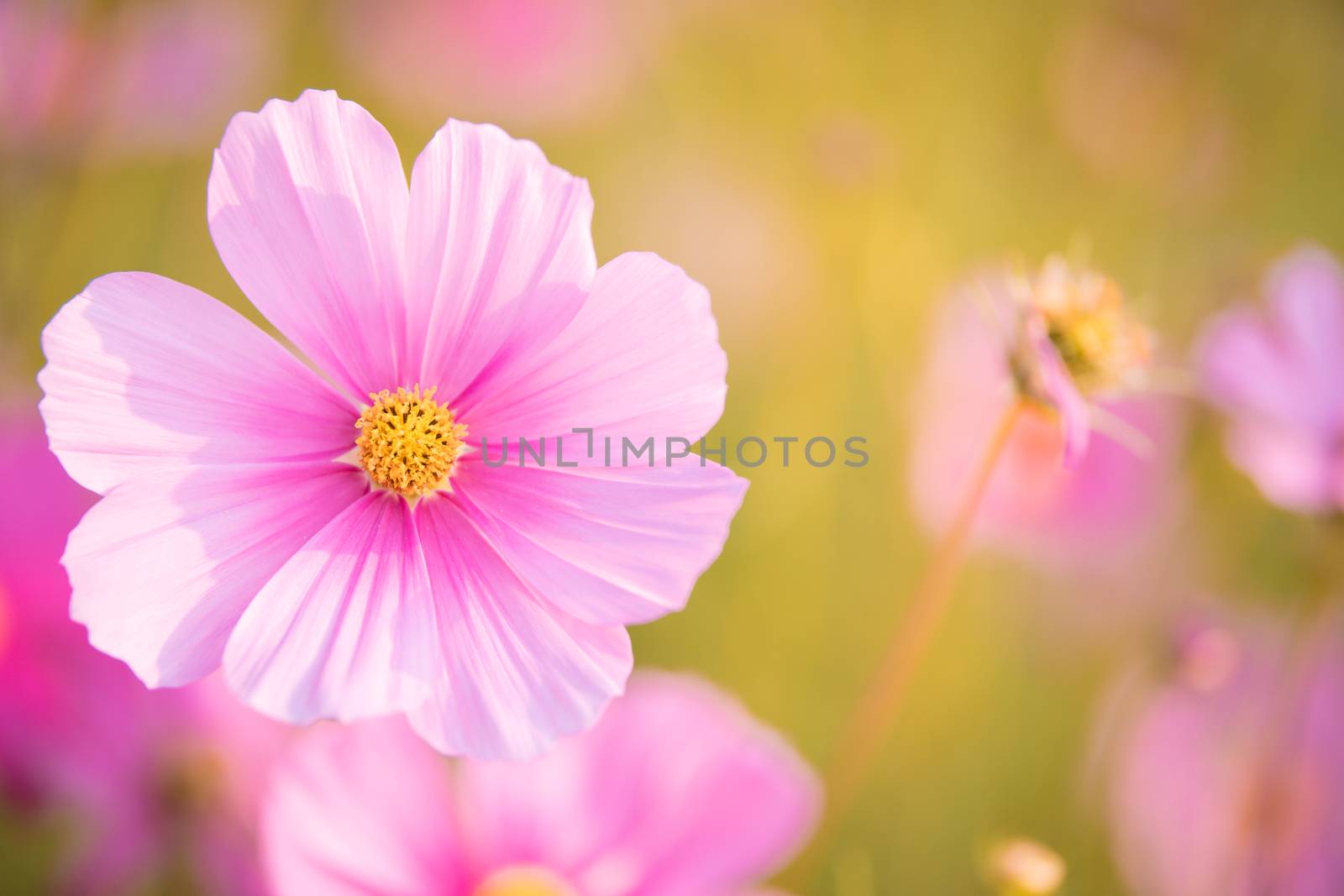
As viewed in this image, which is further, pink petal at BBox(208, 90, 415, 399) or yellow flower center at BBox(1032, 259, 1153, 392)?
yellow flower center at BBox(1032, 259, 1153, 392)

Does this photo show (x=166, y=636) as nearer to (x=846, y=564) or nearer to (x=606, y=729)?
(x=606, y=729)

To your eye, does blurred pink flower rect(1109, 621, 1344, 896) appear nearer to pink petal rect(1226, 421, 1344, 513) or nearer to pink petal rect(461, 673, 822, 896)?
pink petal rect(1226, 421, 1344, 513)

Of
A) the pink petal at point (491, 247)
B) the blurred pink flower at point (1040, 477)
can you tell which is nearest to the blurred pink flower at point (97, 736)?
the pink petal at point (491, 247)

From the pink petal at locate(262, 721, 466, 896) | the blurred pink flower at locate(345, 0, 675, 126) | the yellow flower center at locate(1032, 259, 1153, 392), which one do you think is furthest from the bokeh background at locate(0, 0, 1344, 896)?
the yellow flower center at locate(1032, 259, 1153, 392)

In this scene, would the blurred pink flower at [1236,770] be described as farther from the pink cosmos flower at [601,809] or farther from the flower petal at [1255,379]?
the pink cosmos flower at [601,809]

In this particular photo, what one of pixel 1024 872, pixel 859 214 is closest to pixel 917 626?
pixel 1024 872

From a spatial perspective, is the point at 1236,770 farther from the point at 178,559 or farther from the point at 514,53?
the point at 514,53
